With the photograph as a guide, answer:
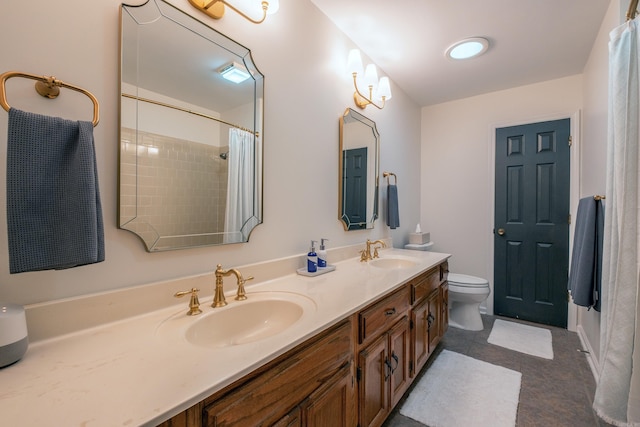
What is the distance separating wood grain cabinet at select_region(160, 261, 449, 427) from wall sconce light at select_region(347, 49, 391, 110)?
133cm

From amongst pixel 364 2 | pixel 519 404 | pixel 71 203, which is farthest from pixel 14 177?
pixel 519 404

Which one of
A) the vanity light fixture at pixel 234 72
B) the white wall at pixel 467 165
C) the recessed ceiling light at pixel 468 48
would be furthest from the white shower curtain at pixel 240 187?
the white wall at pixel 467 165

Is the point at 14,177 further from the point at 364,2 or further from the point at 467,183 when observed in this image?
the point at 467,183

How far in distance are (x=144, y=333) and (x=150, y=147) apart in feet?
2.04

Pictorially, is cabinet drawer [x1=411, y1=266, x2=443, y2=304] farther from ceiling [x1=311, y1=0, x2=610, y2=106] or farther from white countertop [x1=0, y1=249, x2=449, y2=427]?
ceiling [x1=311, y1=0, x2=610, y2=106]

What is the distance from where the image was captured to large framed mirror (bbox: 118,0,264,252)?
939 mm

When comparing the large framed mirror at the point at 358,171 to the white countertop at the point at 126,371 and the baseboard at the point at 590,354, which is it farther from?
the baseboard at the point at 590,354

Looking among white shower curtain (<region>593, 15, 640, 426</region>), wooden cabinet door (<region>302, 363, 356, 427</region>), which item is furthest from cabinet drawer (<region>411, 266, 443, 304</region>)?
white shower curtain (<region>593, 15, 640, 426</region>)

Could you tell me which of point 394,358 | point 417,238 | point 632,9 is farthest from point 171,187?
point 417,238

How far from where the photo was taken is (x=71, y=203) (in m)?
0.69

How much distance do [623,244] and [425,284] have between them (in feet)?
3.00

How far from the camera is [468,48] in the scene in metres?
2.09

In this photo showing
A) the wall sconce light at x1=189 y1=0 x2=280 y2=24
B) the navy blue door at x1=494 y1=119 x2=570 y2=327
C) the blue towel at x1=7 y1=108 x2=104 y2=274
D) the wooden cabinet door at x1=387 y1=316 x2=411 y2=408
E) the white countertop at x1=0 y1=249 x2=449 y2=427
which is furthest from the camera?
the navy blue door at x1=494 y1=119 x2=570 y2=327

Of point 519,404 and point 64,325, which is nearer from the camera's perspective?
point 64,325
